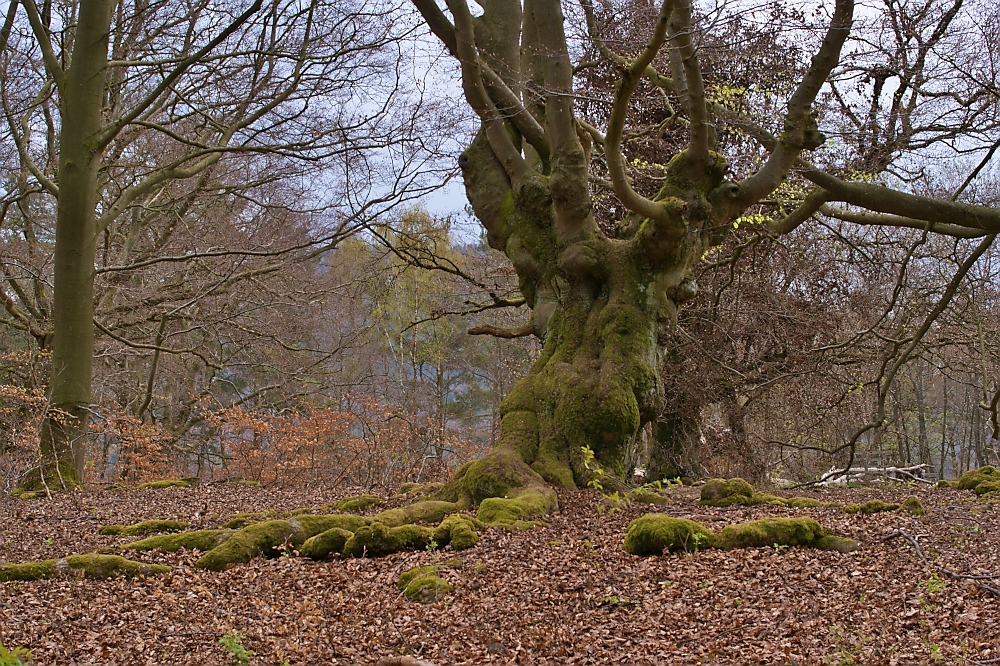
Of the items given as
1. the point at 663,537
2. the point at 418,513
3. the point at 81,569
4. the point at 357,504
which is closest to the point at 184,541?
the point at 81,569

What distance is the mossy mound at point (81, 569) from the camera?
5.44m

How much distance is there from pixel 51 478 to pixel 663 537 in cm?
852

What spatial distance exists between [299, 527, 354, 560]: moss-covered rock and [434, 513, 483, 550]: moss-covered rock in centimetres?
75

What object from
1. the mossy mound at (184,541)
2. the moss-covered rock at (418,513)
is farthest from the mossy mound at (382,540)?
the mossy mound at (184,541)

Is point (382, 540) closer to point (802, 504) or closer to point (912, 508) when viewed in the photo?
point (802, 504)

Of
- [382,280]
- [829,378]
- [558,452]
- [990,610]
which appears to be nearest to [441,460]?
[382,280]

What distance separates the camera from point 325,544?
632 cm

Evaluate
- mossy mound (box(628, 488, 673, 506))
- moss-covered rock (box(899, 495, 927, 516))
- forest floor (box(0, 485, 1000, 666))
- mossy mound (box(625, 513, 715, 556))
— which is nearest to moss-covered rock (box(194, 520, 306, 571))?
forest floor (box(0, 485, 1000, 666))

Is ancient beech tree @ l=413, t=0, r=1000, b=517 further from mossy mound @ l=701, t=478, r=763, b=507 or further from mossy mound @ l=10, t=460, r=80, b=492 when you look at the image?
mossy mound @ l=10, t=460, r=80, b=492

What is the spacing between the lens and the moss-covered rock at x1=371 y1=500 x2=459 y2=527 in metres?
7.04

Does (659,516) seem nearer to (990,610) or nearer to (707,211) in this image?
(990,610)

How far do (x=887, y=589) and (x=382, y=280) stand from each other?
1165cm

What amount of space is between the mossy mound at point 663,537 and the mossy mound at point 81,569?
3496 millimetres

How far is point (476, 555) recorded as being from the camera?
5.92 meters
